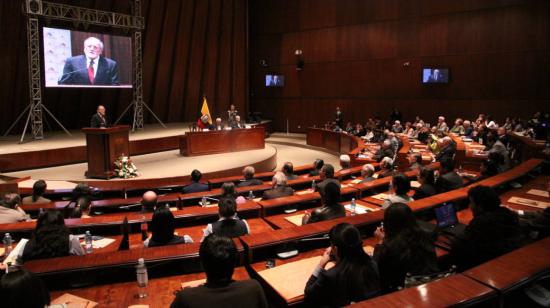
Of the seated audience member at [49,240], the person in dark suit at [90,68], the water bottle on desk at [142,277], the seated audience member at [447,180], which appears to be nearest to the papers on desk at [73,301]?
the water bottle on desk at [142,277]

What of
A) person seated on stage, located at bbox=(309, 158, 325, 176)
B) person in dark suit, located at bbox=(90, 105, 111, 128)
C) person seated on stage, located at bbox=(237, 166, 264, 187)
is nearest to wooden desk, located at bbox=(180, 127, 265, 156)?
person in dark suit, located at bbox=(90, 105, 111, 128)

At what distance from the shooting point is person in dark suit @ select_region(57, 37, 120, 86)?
9.70 meters

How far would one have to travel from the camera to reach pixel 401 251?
2303 mm

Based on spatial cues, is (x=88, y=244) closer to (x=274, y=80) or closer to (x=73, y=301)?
(x=73, y=301)

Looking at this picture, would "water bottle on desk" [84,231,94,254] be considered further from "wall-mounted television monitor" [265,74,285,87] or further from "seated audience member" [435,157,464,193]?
"wall-mounted television monitor" [265,74,285,87]

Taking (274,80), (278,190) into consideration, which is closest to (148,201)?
(278,190)

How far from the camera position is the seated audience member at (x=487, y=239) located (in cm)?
254

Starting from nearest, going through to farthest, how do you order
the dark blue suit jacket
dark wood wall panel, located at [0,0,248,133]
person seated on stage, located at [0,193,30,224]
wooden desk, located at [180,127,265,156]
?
person seated on stage, located at [0,193,30,224]
the dark blue suit jacket
wooden desk, located at [180,127,265,156]
dark wood wall panel, located at [0,0,248,133]

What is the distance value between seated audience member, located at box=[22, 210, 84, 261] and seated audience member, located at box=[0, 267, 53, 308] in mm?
1176

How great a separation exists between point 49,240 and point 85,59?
846 cm

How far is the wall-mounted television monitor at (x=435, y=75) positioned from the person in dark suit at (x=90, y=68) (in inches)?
355

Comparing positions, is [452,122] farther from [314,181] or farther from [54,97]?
[54,97]

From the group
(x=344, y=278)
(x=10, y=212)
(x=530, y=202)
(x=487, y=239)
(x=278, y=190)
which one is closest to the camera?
(x=344, y=278)

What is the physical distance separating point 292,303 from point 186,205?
9.16 feet
